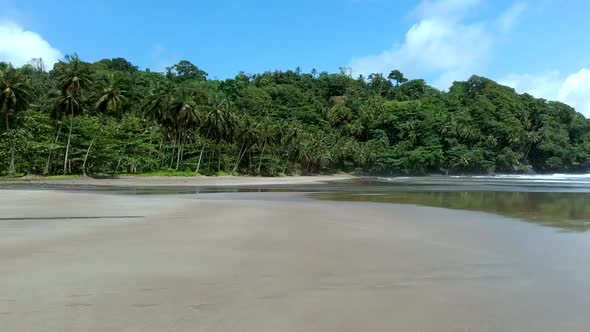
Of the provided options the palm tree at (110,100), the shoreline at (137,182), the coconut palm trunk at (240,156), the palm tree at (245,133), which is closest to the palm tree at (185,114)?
the palm tree at (245,133)

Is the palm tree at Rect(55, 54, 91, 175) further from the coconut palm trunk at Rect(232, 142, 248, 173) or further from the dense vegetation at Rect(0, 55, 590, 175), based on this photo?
the coconut palm trunk at Rect(232, 142, 248, 173)

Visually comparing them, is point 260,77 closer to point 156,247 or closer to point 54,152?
point 54,152

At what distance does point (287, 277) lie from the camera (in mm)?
8836

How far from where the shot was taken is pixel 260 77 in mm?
168625

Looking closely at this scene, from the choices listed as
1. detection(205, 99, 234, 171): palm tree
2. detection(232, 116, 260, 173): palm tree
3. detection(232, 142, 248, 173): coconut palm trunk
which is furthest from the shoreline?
detection(232, 142, 248, 173): coconut palm trunk

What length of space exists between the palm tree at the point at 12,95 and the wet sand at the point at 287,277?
45.0 m

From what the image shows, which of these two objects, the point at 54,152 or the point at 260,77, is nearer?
the point at 54,152

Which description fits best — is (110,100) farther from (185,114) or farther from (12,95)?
(12,95)

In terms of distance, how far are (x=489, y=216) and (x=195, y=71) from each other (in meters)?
155

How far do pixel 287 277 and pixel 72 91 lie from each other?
59.9 m

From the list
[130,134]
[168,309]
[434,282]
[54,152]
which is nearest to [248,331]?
[168,309]

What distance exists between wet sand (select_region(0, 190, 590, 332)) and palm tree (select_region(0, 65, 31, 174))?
148ft

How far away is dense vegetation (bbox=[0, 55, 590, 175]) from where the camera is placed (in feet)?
205

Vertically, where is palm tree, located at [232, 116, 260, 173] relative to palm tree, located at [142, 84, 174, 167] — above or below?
below
